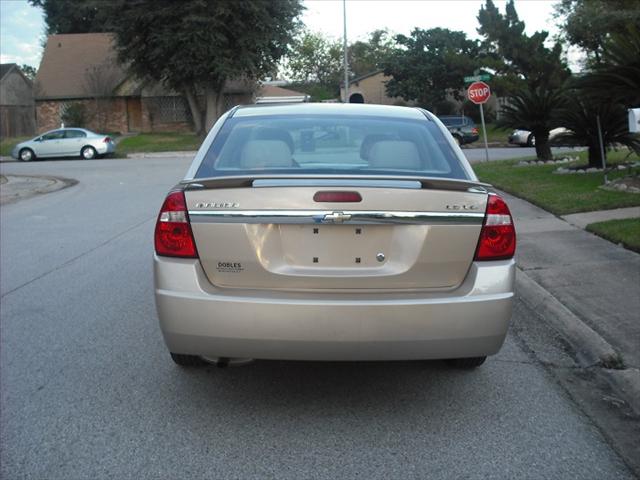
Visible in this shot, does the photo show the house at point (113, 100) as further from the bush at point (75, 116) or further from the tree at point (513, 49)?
the tree at point (513, 49)

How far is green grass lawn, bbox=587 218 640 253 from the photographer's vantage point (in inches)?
326

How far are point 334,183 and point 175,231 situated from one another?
2.96 feet

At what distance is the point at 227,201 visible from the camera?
3932mm

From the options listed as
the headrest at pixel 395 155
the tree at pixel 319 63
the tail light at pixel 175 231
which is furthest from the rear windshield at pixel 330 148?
the tree at pixel 319 63

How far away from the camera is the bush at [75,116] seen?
4469cm

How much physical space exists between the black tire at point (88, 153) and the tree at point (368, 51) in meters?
55.0

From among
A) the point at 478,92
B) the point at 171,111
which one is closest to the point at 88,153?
the point at 171,111

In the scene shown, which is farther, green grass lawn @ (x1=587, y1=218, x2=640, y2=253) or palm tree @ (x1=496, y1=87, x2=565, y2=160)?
palm tree @ (x1=496, y1=87, x2=565, y2=160)

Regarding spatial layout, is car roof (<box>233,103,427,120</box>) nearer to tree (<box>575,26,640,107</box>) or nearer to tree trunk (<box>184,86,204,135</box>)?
tree (<box>575,26,640,107</box>)

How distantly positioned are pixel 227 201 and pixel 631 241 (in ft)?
19.3

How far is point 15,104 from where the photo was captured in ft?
172

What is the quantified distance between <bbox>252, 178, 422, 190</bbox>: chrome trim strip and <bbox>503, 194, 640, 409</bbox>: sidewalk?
194 cm

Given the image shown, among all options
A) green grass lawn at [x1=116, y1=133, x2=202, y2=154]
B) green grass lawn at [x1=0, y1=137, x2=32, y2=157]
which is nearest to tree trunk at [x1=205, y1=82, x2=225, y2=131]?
green grass lawn at [x1=116, y1=133, x2=202, y2=154]

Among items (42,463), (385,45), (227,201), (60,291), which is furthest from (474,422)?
(385,45)
